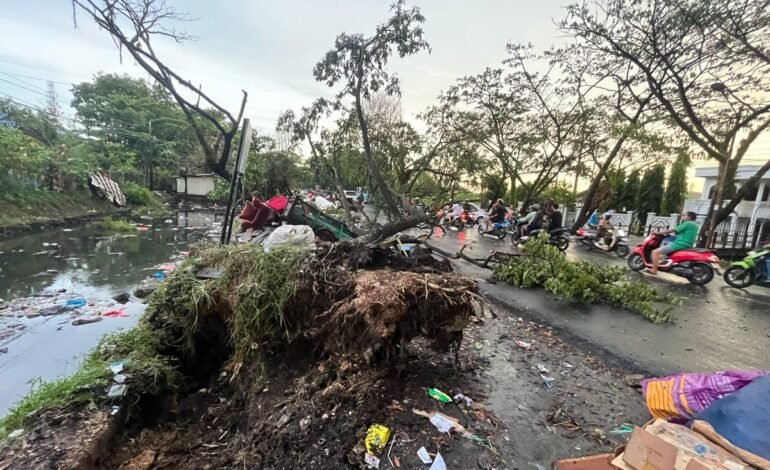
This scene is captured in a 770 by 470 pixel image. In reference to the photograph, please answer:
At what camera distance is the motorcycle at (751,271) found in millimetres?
5832

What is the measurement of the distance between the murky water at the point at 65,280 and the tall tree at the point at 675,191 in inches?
880

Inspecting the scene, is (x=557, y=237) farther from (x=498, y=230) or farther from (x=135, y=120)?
(x=135, y=120)

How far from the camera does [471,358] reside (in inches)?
125

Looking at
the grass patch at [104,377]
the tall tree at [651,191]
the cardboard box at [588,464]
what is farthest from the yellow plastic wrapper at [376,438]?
the tall tree at [651,191]

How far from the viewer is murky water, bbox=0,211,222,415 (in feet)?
12.0

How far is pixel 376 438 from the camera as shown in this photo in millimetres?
2047

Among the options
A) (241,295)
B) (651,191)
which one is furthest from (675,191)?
(241,295)

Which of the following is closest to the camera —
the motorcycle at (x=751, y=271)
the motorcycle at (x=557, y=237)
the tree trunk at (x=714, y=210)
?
the motorcycle at (x=751, y=271)

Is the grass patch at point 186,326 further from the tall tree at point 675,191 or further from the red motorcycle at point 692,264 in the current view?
the tall tree at point 675,191

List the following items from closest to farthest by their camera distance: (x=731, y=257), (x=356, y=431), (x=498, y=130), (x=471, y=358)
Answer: (x=356, y=431)
(x=471, y=358)
(x=731, y=257)
(x=498, y=130)

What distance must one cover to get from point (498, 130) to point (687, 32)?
7693 mm

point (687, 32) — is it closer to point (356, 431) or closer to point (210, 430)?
point (356, 431)

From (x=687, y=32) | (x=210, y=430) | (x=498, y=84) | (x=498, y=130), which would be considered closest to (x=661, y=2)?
(x=687, y=32)

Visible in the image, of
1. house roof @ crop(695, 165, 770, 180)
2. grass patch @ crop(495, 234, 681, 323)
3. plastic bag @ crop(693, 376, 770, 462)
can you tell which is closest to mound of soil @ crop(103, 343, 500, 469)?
plastic bag @ crop(693, 376, 770, 462)
